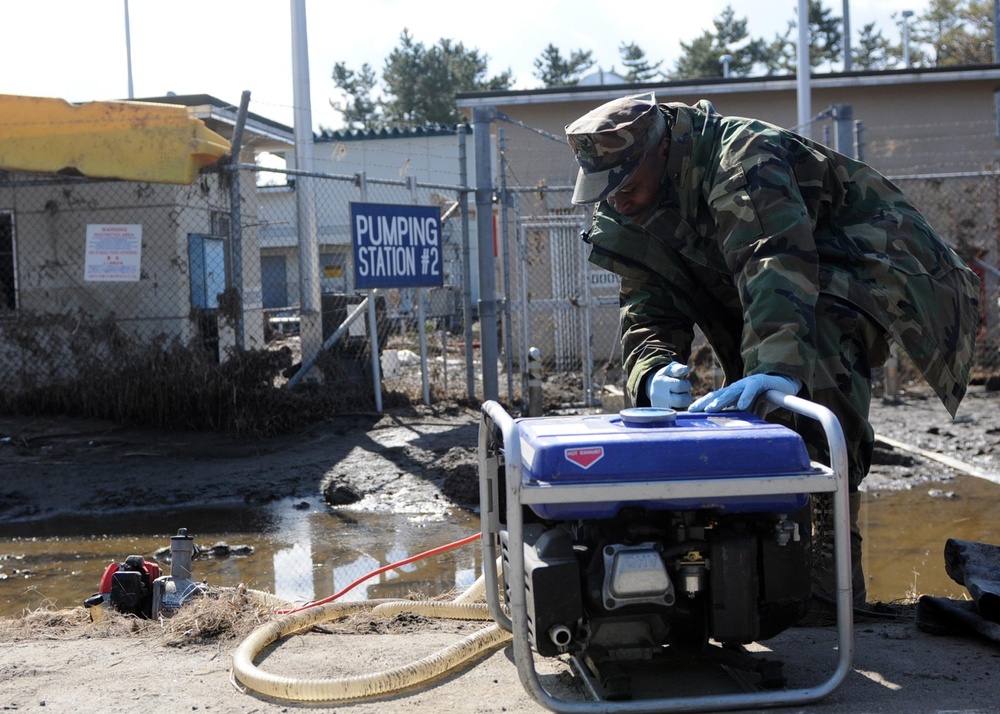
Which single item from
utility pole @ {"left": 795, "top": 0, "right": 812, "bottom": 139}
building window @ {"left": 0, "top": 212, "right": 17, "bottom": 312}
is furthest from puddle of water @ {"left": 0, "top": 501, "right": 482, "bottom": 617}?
utility pole @ {"left": 795, "top": 0, "right": 812, "bottom": 139}

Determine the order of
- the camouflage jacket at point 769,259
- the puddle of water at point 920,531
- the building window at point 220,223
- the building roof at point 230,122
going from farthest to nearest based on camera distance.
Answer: the building roof at point 230,122
the building window at point 220,223
the puddle of water at point 920,531
the camouflage jacket at point 769,259

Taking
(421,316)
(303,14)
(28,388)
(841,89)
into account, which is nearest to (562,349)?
(421,316)

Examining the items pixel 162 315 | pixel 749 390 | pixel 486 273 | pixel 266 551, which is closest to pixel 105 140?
pixel 162 315

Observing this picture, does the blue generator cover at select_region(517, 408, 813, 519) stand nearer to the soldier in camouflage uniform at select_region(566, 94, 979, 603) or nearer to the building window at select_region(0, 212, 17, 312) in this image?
the soldier in camouflage uniform at select_region(566, 94, 979, 603)

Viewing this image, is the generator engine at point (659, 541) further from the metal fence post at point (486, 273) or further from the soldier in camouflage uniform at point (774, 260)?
the metal fence post at point (486, 273)

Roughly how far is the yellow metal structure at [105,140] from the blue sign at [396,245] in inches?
54.5

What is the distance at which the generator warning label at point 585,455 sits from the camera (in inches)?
92.7

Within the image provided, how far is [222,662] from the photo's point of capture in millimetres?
3215

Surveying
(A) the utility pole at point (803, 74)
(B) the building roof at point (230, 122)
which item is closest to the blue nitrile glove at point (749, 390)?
(B) the building roof at point (230, 122)

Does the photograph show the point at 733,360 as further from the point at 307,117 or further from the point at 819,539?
the point at 307,117

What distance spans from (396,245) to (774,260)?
6.59 metres

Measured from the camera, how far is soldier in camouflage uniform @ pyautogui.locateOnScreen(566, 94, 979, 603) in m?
2.96

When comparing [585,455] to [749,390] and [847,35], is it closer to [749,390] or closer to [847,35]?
[749,390]

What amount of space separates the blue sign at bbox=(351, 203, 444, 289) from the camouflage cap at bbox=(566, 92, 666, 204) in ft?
18.5
